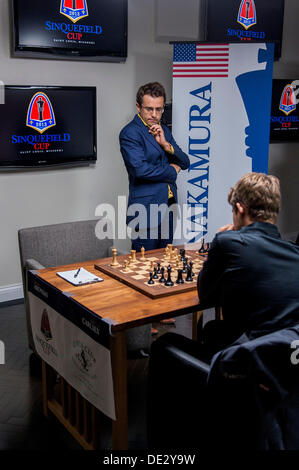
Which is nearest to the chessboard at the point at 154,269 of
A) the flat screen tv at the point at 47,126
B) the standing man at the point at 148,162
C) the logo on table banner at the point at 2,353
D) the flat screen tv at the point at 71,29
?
the standing man at the point at 148,162

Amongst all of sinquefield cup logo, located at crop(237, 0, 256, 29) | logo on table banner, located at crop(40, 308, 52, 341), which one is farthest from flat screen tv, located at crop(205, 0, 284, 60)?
logo on table banner, located at crop(40, 308, 52, 341)

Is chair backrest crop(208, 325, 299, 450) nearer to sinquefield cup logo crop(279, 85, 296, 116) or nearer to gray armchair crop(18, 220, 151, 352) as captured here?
gray armchair crop(18, 220, 151, 352)

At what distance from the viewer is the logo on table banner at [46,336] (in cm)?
282

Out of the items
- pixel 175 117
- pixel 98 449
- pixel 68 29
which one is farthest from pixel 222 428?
pixel 68 29

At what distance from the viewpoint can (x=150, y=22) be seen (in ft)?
17.0

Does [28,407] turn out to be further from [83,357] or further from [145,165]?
[145,165]

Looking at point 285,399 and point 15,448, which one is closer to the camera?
point 285,399

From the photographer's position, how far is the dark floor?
2719 mm

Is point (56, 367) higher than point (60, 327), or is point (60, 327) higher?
point (60, 327)

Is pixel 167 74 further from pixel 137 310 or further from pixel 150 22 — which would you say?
pixel 137 310

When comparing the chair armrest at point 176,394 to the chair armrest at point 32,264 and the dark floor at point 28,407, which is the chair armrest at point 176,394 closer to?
the dark floor at point 28,407

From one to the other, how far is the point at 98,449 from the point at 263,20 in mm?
5045

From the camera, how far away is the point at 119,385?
2.38 metres

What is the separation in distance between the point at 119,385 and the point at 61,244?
4.53ft
